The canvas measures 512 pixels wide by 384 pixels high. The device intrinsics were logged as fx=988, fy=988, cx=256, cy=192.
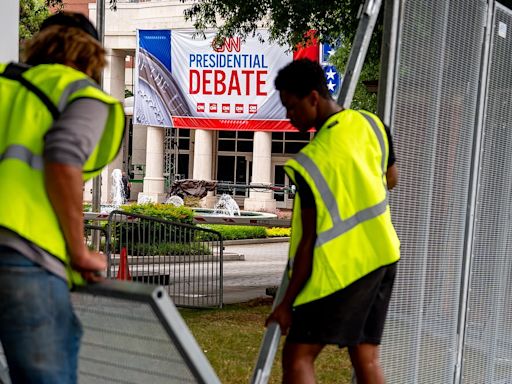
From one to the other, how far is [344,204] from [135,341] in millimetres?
1244

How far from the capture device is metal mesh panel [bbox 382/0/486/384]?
199 inches

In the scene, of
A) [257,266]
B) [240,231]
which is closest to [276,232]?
[240,231]

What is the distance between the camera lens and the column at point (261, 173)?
47969 mm

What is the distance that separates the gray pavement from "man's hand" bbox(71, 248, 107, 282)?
12127 millimetres

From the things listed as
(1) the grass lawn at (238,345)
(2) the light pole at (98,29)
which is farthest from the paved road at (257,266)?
(1) the grass lawn at (238,345)

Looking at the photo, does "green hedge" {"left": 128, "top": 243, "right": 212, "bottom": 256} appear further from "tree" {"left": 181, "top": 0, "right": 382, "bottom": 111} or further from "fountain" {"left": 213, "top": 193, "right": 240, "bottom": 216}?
"fountain" {"left": 213, "top": 193, "right": 240, "bottom": 216}

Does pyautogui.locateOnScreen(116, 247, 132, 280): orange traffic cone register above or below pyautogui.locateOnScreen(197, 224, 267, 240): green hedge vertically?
above

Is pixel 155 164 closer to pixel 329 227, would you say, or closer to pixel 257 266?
pixel 257 266

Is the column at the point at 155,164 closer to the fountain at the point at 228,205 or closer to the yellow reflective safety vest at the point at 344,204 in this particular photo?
the fountain at the point at 228,205

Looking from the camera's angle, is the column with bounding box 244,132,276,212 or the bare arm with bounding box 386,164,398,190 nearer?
the bare arm with bounding box 386,164,398,190

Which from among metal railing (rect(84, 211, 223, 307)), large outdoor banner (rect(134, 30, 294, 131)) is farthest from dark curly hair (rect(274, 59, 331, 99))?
large outdoor banner (rect(134, 30, 294, 131))

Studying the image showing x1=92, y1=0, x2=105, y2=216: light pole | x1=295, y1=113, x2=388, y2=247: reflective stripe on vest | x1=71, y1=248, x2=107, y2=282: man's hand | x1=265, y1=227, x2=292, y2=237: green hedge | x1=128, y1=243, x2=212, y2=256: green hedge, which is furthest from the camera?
x1=265, y1=227, x2=292, y2=237: green hedge

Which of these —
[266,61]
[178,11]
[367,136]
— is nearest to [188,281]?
[367,136]

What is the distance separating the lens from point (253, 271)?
22000 mm
